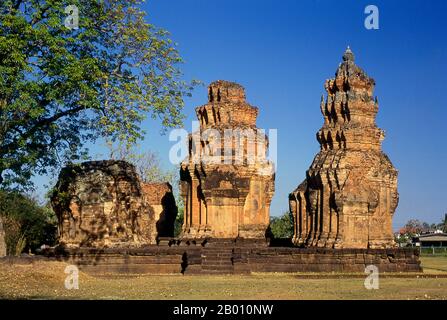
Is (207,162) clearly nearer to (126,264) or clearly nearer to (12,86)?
(126,264)

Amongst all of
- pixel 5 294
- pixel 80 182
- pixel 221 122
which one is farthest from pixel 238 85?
pixel 5 294

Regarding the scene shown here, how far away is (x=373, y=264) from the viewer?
21859mm

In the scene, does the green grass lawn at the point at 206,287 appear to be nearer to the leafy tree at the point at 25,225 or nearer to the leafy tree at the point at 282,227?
the leafy tree at the point at 25,225

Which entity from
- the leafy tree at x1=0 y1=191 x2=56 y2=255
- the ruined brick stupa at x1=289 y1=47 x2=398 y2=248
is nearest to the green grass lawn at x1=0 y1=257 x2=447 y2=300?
the ruined brick stupa at x1=289 y1=47 x2=398 y2=248

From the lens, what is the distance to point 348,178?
23.2 meters

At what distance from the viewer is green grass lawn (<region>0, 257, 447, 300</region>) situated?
1375 cm

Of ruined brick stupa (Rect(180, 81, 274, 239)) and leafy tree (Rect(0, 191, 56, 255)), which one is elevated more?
ruined brick stupa (Rect(180, 81, 274, 239))

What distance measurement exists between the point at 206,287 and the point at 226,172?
37.8 feet

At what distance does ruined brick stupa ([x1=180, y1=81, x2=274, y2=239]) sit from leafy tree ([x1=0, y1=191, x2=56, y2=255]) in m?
7.31

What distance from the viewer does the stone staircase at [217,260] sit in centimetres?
2106

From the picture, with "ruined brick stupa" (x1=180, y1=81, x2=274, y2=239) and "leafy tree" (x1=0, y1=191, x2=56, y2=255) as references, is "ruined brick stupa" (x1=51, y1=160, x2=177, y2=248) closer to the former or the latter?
"ruined brick stupa" (x1=180, y1=81, x2=274, y2=239)

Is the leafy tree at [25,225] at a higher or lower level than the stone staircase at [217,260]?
higher

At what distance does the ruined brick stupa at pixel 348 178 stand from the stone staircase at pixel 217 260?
11.7 feet

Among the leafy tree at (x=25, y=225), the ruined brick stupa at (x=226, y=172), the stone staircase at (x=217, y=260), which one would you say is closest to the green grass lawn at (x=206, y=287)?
the stone staircase at (x=217, y=260)
